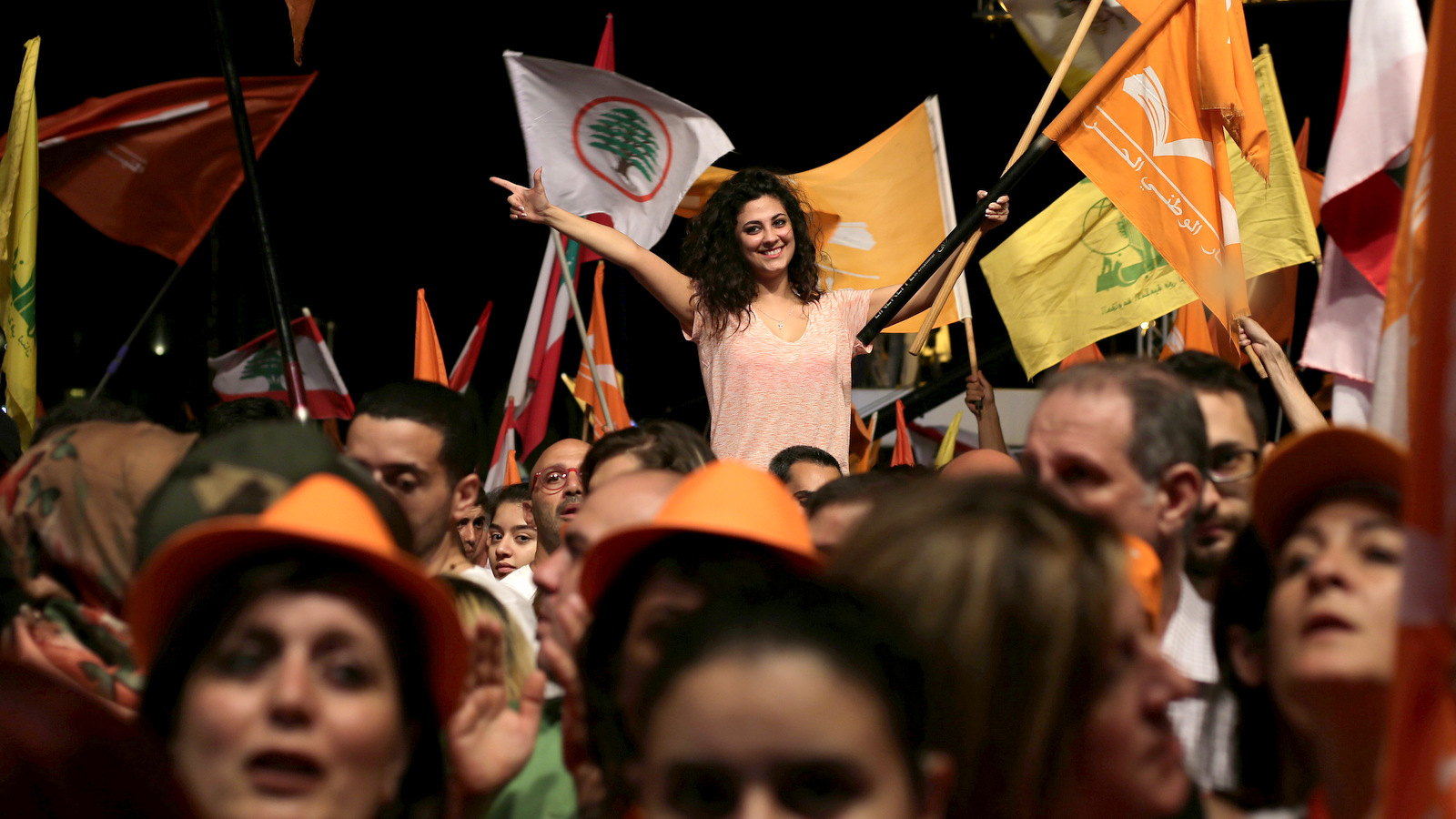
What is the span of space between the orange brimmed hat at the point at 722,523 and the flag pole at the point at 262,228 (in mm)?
1895

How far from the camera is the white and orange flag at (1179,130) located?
186 inches

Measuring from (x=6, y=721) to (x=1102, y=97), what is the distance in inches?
170

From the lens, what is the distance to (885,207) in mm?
6426

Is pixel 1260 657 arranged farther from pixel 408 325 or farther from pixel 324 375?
pixel 408 325

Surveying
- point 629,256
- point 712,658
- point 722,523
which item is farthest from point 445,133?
point 712,658

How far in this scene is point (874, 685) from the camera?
157 cm

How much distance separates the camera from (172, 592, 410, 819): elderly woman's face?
1.68 metres

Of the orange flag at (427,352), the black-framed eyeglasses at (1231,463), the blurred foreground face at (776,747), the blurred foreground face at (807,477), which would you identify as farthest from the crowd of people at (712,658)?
the orange flag at (427,352)

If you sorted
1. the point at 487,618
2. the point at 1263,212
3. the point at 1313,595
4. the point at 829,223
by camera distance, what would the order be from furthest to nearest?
the point at 829,223 < the point at 1263,212 < the point at 487,618 < the point at 1313,595

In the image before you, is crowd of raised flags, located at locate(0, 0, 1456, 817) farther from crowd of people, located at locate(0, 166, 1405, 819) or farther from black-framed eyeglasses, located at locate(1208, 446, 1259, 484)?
crowd of people, located at locate(0, 166, 1405, 819)

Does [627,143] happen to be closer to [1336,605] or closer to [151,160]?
[151,160]

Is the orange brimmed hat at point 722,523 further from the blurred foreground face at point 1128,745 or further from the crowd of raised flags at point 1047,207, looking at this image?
the crowd of raised flags at point 1047,207

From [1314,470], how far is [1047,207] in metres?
4.81

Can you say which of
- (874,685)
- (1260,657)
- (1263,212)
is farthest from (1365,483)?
(1263,212)
